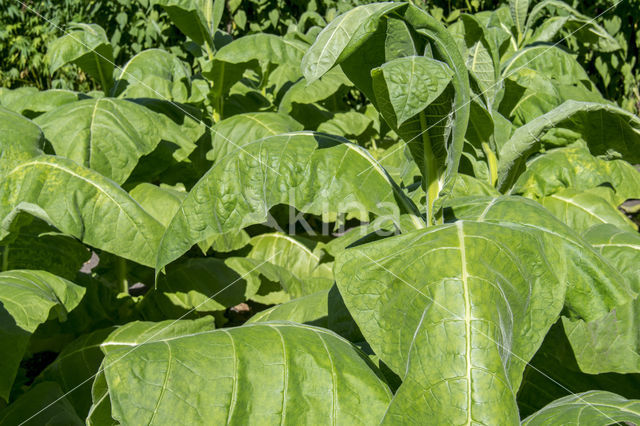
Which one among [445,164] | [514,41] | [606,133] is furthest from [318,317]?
[514,41]

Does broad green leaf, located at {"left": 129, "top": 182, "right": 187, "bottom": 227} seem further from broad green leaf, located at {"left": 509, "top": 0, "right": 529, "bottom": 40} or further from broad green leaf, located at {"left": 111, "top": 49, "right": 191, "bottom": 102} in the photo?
broad green leaf, located at {"left": 509, "top": 0, "right": 529, "bottom": 40}

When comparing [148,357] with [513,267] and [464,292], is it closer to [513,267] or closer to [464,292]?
[464,292]

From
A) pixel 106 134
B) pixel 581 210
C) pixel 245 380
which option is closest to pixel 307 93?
pixel 106 134

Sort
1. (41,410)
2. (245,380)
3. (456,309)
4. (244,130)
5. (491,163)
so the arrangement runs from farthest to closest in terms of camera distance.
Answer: (244,130), (491,163), (41,410), (245,380), (456,309)

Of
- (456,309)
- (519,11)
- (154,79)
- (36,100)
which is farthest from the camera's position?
(519,11)

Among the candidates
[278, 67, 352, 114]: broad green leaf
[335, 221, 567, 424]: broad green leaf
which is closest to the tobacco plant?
[335, 221, 567, 424]: broad green leaf

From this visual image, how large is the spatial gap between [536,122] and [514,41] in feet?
7.98

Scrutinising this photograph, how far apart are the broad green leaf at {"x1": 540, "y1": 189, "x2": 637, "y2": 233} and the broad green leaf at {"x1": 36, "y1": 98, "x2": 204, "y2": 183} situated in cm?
162

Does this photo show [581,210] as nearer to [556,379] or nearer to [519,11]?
[556,379]

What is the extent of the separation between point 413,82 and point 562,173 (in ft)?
4.54

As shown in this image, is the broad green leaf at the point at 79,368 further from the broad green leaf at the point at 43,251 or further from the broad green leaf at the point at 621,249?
the broad green leaf at the point at 621,249

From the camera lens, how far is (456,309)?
41.2 inches

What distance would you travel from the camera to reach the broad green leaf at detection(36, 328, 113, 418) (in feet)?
6.14

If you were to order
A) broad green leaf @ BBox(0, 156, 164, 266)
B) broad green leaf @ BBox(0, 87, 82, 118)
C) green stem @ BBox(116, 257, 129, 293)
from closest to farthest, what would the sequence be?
1. broad green leaf @ BBox(0, 156, 164, 266)
2. green stem @ BBox(116, 257, 129, 293)
3. broad green leaf @ BBox(0, 87, 82, 118)
